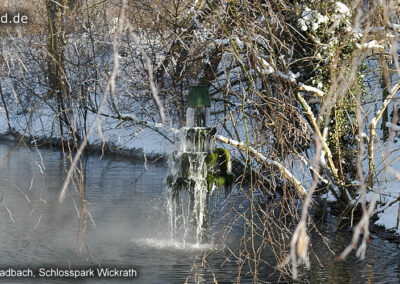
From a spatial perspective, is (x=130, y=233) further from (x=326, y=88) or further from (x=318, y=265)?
(x=326, y=88)

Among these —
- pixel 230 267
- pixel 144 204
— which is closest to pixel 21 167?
pixel 144 204

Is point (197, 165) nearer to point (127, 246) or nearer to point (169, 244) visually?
point (169, 244)

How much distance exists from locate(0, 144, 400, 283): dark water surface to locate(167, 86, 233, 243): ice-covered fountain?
23.2 inches

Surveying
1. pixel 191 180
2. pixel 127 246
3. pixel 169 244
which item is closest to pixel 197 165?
pixel 191 180

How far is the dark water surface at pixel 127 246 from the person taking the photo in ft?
23.9

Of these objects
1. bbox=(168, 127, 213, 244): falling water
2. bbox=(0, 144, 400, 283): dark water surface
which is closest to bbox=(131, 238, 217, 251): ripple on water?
bbox=(0, 144, 400, 283): dark water surface

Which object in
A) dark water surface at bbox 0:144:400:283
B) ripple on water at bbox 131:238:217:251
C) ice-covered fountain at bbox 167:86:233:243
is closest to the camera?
dark water surface at bbox 0:144:400:283

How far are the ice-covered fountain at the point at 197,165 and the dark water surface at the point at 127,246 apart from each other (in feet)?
1.94

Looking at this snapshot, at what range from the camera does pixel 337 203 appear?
1077 centimetres

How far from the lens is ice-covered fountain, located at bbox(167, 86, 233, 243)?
27.5 ft

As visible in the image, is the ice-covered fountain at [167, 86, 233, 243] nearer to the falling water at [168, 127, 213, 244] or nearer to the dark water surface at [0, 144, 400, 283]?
the falling water at [168, 127, 213, 244]

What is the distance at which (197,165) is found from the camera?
8.45m

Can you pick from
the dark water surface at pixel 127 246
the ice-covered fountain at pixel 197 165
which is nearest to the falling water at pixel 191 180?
the ice-covered fountain at pixel 197 165

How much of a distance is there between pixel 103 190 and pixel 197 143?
5.46 meters
